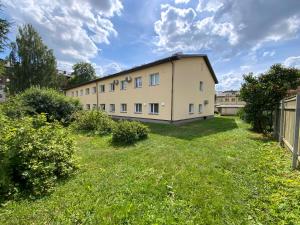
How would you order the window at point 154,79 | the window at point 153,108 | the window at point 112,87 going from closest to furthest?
the window at point 154,79 → the window at point 153,108 → the window at point 112,87

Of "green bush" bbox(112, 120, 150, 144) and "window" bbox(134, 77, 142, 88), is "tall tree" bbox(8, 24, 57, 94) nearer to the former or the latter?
"window" bbox(134, 77, 142, 88)

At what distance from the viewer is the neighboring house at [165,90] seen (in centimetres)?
1445

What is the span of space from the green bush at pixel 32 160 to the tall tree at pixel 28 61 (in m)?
29.1

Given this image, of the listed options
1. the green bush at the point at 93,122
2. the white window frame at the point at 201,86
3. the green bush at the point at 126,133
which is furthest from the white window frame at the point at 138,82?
the green bush at the point at 126,133

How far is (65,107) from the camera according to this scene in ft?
49.9

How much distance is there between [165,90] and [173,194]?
11.6 m

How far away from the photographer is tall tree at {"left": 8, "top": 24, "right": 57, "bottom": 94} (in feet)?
93.5

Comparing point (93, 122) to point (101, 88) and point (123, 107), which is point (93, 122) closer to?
point (123, 107)

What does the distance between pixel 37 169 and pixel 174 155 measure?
4026 mm

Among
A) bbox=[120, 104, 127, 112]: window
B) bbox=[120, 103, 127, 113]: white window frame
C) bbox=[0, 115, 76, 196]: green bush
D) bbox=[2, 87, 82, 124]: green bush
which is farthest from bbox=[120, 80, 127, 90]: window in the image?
bbox=[0, 115, 76, 196]: green bush

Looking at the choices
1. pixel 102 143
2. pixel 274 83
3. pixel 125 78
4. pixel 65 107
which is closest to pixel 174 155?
pixel 102 143

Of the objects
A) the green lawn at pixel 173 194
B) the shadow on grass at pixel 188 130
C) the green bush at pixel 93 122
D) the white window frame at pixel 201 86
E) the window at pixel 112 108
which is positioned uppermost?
the white window frame at pixel 201 86

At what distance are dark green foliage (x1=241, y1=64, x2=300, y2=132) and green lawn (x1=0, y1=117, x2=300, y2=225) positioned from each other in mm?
4648

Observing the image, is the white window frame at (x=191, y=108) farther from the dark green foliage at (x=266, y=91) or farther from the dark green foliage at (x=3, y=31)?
the dark green foliage at (x=3, y=31)
